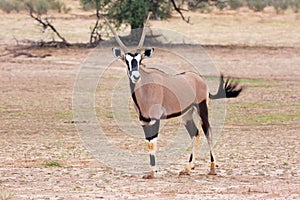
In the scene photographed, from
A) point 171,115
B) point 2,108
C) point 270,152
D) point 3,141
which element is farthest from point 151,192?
point 2,108

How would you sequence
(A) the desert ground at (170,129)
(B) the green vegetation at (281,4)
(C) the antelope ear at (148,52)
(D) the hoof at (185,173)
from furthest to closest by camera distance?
(B) the green vegetation at (281,4) < (D) the hoof at (185,173) < (C) the antelope ear at (148,52) < (A) the desert ground at (170,129)

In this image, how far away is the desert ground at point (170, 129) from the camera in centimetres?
1076

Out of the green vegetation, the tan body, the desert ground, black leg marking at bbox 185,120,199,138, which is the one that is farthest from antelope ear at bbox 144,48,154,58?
the green vegetation

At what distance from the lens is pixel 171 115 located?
38.4 ft

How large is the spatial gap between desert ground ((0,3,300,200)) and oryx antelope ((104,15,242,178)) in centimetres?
57

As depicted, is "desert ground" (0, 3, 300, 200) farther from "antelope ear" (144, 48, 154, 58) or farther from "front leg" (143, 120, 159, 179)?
"antelope ear" (144, 48, 154, 58)

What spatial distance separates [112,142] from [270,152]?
2.83 metres

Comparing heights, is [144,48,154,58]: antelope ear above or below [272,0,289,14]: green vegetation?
above

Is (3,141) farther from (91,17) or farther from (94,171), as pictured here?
(91,17)

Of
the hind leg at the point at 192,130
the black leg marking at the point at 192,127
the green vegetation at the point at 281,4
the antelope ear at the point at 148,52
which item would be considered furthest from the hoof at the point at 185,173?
the green vegetation at the point at 281,4

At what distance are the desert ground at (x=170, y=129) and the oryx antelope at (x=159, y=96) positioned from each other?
568mm

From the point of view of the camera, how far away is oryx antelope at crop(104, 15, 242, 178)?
1139 centimetres

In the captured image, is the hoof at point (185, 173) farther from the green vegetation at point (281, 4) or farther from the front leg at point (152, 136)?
the green vegetation at point (281, 4)

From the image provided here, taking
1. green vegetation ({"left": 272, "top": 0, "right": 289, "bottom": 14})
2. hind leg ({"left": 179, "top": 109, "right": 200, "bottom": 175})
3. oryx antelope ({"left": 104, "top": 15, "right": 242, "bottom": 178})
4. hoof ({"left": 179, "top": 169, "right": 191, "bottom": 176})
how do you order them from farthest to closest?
1. green vegetation ({"left": 272, "top": 0, "right": 289, "bottom": 14})
2. hind leg ({"left": 179, "top": 109, "right": 200, "bottom": 175})
3. hoof ({"left": 179, "top": 169, "right": 191, "bottom": 176})
4. oryx antelope ({"left": 104, "top": 15, "right": 242, "bottom": 178})
